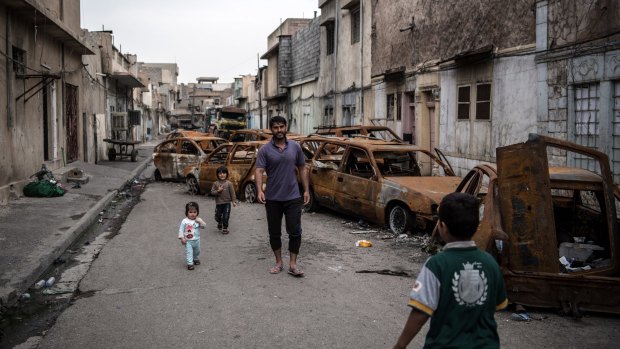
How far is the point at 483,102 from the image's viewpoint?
14344 millimetres

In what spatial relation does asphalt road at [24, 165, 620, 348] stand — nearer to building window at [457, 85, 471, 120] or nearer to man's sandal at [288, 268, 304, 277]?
man's sandal at [288, 268, 304, 277]

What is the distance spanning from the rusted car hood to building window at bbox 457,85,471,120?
18.3 feet

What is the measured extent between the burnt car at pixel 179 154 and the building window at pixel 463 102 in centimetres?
726

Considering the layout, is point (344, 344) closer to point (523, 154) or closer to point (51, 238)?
point (523, 154)

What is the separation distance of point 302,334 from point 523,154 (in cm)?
271

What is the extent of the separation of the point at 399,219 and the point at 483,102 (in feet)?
20.8

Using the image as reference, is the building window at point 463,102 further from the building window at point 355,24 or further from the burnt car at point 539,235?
the burnt car at point 539,235

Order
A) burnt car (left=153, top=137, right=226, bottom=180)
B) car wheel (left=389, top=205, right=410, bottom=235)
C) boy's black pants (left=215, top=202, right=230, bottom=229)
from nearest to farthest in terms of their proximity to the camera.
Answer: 1. car wheel (left=389, top=205, right=410, bottom=235)
2. boy's black pants (left=215, top=202, right=230, bottom=229)
3. burnt car (left=153, top=137, right=226, bottom=180)

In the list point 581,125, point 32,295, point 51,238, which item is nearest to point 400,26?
point 581,125

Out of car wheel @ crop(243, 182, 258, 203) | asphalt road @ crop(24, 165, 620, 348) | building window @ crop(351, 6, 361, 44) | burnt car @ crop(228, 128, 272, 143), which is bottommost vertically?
asphalt road @ crop(24, 165, 620, 348)

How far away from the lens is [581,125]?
10531 millimetres

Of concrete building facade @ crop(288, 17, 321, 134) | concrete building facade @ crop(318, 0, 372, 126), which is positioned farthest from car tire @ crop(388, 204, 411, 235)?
concrete building facade @ crop(288, 17, 321, 134)

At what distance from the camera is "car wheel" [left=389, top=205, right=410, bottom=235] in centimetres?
899

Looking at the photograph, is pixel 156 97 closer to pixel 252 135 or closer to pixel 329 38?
pixel 329 38
